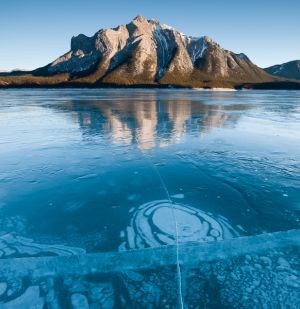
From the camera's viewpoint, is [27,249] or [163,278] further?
[27,249]

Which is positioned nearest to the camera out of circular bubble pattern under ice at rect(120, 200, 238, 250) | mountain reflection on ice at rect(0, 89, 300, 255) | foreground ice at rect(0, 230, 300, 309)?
foreground ice at rect(0, 230, 300, 309)

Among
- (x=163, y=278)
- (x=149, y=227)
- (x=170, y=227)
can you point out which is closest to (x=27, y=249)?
(x=149, y=227)

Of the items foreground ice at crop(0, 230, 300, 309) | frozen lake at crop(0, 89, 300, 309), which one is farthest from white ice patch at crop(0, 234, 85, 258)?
foreground ice at crop(0, 230, 300, 309)

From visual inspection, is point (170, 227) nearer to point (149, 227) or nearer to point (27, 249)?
point (149, 227)

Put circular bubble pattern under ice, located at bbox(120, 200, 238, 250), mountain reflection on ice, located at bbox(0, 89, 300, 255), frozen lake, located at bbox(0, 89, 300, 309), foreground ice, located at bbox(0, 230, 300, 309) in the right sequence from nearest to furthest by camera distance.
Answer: foreground ice, located at bbox(0, 230, 300, 309) → frozen lake, located at bbox(0, 89, 300, 309) → circular bubble pattern under ice, located at bbox(120, 200, 238, 250) → mountain reflection on ice, located at bbox(0, 89, 300, 255)

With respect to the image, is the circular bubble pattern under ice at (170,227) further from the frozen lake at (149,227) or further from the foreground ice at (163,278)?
the foreground ice at (163,278)

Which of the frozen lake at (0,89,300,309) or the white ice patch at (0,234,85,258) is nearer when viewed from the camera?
the frozen lake at (0,89,300,309)

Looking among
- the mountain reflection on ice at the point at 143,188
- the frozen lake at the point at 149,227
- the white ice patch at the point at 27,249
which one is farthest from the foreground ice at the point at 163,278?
the mountain reflection on ice at the point at 143,188

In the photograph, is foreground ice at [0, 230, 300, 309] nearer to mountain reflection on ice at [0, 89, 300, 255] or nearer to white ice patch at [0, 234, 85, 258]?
white ice patch at [0, 234, 85, 258]
